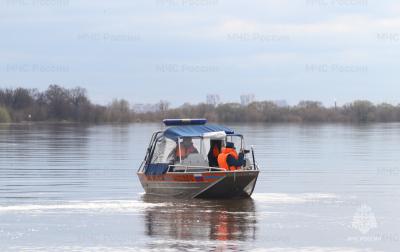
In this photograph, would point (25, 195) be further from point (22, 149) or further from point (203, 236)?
point (22, 149)

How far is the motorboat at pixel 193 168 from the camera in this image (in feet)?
88.7

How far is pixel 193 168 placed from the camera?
27.6 meters

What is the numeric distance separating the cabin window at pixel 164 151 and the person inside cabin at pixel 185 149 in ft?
0.55

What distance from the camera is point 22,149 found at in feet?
199

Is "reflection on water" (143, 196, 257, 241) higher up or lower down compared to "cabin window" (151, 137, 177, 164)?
lower down

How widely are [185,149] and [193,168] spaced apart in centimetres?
107

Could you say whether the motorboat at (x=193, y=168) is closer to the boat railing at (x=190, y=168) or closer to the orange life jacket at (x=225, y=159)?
the boat railing at (x=190, y=168)

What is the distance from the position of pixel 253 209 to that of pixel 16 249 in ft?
29.0

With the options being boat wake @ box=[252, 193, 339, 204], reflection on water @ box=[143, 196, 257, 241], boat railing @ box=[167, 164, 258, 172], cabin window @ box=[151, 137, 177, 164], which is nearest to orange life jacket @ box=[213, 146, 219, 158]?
boat railing @ box=[167, 164, 258, 172]

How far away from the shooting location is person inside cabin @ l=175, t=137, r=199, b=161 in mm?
28406

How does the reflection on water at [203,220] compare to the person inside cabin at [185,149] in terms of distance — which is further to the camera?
the person inside cabin at [185,149]

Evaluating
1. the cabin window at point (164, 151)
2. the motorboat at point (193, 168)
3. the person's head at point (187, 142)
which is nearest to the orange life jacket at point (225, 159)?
the motorboat at point (193, 168)

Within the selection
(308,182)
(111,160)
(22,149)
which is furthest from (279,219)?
(22,149)

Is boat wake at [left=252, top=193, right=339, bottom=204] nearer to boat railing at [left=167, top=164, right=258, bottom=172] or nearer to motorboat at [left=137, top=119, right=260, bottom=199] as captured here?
motorboat at [left=137, top=119, right=260, bottom=199]
